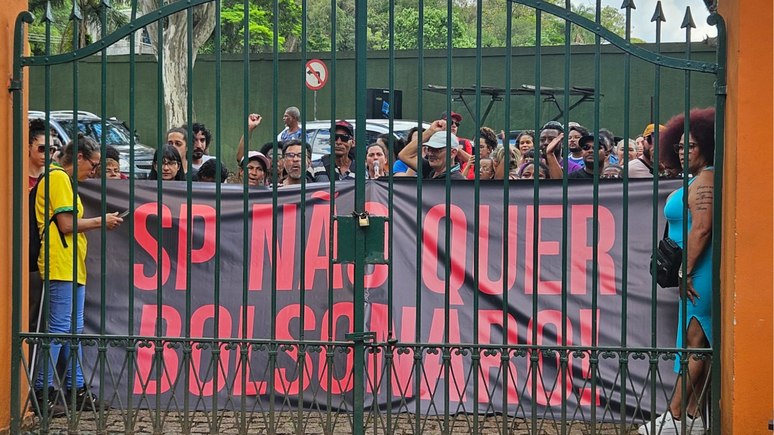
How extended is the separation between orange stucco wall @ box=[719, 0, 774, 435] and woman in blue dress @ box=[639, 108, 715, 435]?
0.29 meters

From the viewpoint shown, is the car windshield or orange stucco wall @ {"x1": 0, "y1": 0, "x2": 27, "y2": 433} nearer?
orange stucco wall @ {"x1": 0, "y1": 0, "x2": 27, "y2": 433}

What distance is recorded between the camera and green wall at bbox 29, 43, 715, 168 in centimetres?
1995

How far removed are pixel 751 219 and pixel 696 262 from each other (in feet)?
2.09

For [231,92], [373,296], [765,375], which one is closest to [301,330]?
[373,296]

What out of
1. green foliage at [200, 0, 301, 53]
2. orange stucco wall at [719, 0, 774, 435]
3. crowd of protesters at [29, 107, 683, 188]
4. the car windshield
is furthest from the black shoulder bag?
green foliage at [200, 0, 301, 53]

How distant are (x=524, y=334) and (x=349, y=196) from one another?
5.36 feet

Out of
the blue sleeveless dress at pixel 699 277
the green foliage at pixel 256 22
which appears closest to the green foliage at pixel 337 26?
the green foliage at pixel 256 22

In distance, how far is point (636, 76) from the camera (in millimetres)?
20047

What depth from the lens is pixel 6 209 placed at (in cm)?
573

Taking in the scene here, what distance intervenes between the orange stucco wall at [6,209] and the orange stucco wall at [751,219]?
4491mm

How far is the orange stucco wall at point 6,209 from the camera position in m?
5.67

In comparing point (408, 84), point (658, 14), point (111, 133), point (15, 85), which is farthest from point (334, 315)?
point (408, 84)

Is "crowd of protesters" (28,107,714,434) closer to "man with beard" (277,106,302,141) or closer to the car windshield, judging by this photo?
"man with beard" (277,106,302,141)

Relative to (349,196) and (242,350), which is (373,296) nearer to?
(349,196)
